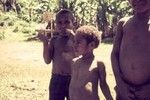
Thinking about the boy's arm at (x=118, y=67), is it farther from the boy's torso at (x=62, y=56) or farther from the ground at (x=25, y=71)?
the ground at (x=25, y=71)

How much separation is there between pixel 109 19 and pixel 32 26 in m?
3.23

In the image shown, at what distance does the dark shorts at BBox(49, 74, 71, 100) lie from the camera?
3791mm

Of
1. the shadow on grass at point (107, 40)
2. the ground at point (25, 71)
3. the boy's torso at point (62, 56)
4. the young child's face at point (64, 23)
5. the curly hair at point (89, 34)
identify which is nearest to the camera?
the curly hair at point (89, 34)

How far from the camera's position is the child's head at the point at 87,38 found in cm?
307

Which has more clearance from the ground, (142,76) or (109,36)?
(142,76)

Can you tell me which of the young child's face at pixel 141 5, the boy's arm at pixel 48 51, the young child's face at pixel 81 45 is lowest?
the boy's arm at pixel 48 51

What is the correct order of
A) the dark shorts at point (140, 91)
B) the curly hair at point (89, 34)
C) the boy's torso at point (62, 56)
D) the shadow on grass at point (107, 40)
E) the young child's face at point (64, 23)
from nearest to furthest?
the dark shorts at point (140, 91) < the curly hair at point (89, 34) < the young child's face at point (64, 23) < the boy's torso at point (62, 56) < the shadow on grass at point (107, 40)

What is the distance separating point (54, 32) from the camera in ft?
12.6

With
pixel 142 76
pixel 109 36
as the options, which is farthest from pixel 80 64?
pixel 109 36

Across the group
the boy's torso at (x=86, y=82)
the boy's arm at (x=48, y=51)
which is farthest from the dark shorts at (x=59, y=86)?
the boy's torso at (x=86, y=82)

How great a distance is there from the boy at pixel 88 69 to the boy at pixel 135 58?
0.17 metres

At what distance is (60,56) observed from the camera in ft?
12.4

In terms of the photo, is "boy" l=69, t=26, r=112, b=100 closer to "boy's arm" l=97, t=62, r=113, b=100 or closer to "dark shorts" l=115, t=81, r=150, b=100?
"boy's arm" l=97, t=62, r=113, b=100

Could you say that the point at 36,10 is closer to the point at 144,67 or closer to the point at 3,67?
the point at 3,67
